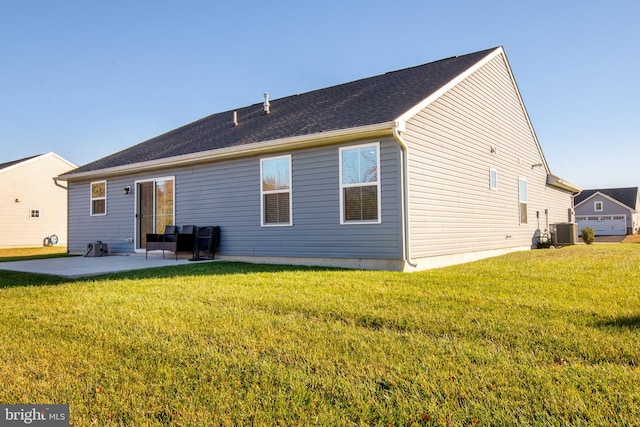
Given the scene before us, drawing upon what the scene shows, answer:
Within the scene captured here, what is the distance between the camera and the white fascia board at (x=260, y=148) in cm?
739

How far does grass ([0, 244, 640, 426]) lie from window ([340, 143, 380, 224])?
2443 mm

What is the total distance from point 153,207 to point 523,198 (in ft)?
34.4

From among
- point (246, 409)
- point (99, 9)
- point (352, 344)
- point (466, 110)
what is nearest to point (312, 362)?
point (352, 344)

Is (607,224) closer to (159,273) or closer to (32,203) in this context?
(159,273)

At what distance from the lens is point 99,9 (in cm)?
1123

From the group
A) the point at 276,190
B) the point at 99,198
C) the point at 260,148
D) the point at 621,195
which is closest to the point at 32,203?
the point at 99,198

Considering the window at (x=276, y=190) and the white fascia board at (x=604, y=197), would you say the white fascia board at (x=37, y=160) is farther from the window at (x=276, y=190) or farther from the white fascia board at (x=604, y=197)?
the white fascia board at (x=604, y=197)

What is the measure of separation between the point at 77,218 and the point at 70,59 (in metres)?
4.91

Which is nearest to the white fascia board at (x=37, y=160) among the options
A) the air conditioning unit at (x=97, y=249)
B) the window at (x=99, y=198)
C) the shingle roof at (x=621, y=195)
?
the window at (x=99, y=198)

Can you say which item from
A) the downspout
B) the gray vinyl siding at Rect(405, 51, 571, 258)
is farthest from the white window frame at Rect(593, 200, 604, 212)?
the downspout

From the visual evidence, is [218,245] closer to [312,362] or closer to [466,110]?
[466,110]

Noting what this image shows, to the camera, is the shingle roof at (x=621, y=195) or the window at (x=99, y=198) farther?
the shingle roof at (x=621, y=195)
